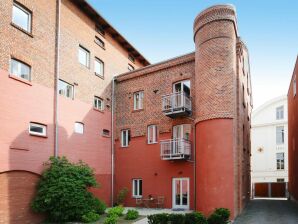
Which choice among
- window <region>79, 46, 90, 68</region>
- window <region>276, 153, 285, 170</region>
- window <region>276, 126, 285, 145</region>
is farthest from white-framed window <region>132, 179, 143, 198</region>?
window <region>276, 126, 285, 145</region>

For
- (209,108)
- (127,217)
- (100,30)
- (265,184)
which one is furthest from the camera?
(265,184)

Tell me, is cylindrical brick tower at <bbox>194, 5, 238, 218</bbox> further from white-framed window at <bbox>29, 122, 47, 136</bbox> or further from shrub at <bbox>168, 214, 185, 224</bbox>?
white-framed window at <bbox>29, 122, 47, 136</bbox>

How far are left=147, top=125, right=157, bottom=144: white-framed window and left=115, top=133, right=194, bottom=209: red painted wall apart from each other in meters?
0.29

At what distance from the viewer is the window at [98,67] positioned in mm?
21547

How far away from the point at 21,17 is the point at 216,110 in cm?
1136

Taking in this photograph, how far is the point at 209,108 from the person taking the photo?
1708 cm

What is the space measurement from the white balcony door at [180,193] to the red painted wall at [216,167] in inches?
58.3

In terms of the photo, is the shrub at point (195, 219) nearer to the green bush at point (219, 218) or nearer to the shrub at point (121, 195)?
the green bush at point (219, 218)

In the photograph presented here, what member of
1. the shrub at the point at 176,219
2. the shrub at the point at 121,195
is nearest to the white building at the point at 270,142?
the shrub at the point at 121,195

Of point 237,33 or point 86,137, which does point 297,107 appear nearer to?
point 237,33

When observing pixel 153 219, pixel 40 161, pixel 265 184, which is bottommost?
pixel 265 184

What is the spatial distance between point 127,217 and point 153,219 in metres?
4.30

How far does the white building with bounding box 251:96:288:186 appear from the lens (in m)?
38.2

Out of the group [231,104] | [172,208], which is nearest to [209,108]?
[231,104]
